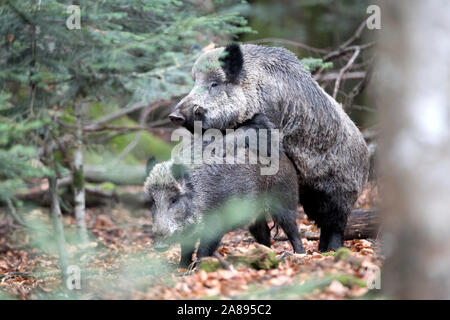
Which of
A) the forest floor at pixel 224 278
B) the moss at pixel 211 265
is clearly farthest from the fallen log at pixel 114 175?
the moss at pixel 211 265

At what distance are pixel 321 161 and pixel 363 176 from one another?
87 cm

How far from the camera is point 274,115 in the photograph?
302 inches

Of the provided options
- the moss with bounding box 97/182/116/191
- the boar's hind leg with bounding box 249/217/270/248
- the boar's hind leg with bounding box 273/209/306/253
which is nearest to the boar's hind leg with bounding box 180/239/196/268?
the boar's hind leg with bounding box 249/217/270/248

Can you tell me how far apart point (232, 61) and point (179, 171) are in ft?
5.83

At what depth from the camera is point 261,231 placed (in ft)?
26.1

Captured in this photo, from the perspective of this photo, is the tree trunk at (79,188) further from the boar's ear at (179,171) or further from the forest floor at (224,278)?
the boar's ear at (179,171)

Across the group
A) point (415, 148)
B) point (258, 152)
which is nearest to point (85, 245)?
point (258, 152)

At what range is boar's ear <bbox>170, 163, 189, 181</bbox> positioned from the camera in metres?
6.95

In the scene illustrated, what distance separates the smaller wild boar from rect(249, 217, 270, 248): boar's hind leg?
1.47ft

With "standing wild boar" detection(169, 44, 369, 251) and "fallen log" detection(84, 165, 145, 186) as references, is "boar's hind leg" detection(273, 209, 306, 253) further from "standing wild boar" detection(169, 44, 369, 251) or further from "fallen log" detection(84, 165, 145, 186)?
"fallen log" detection(84, 165, 145, 186)

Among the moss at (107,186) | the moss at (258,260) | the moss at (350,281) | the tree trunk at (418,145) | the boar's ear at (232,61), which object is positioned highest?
the boar's ear at (232,61)

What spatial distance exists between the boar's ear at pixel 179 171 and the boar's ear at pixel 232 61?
1545 mm

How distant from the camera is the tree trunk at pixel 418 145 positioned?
3.30 meters
